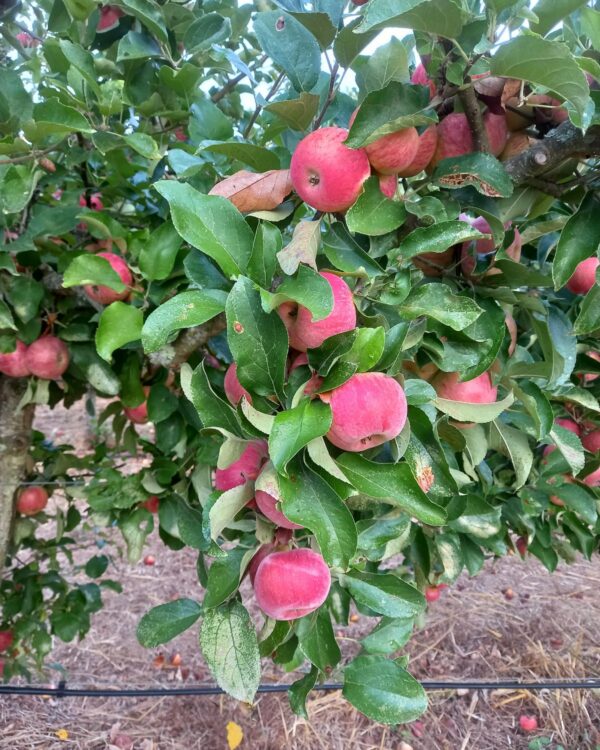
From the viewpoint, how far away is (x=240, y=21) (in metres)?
1.12

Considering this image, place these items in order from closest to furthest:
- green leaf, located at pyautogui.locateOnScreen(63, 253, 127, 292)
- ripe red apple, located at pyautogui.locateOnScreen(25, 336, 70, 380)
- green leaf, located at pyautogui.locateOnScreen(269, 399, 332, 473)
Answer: green leaf, located at pyautogui.locateOnScreen(269, 399, 332, 473)
green leaf, located at pyautogui.locateOnScreen(63, 253, 127, 292)
ripe red apple, located at pyautogui.locateOnScreen(25, 336, 70, 380)

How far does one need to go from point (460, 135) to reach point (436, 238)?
13cm

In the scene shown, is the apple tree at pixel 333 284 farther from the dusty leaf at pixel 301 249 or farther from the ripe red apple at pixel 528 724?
the ripe red apple at pixel 528 724

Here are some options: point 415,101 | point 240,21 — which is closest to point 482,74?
point 415,101

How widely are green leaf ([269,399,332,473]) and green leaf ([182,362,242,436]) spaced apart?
74mm

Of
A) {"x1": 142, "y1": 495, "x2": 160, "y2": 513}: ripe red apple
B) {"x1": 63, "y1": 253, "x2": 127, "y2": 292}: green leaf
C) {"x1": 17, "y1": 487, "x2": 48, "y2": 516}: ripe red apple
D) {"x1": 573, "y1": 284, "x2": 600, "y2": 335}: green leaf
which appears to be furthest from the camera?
{"x1": 17, "y1": 487, "x2": 48, "y2": 516}: ripe red apple

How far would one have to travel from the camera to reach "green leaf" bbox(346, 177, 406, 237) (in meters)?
0.52

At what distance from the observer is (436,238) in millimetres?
529

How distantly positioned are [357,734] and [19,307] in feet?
5.95

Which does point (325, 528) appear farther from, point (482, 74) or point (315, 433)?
point (482, 74)

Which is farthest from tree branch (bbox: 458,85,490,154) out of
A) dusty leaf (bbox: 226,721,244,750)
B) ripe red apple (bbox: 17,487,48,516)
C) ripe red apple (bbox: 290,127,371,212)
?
dusty leaf (bbox: 226,721,244,750)

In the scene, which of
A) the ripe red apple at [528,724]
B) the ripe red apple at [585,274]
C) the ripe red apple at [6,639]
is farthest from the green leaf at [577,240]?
the ripe red apple at [528,724]

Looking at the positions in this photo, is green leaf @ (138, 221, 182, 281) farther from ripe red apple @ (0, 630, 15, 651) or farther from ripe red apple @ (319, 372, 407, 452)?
ripe red apple @ (0, 630, 15, 651)

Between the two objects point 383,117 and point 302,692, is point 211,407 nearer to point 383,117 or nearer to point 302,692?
point 383,117
